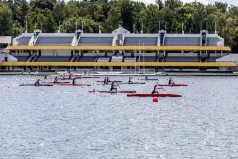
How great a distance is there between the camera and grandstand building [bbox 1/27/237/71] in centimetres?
16025

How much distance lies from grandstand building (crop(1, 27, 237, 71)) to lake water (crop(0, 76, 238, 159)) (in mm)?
90343

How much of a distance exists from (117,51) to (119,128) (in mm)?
128881

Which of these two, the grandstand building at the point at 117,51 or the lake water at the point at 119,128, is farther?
the grandstand building at the point at 117,51

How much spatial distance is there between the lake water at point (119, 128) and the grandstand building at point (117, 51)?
90343 mm

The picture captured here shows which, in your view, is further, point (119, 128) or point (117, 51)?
point (117, 51)

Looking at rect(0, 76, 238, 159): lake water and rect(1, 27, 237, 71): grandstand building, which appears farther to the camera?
rect(1, 27, 237, 71): grandstand building

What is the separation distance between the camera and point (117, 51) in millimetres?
171625

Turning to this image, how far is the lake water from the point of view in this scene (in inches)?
1344

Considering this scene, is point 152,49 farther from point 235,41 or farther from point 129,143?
point 129,143

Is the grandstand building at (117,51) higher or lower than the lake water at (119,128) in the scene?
higher

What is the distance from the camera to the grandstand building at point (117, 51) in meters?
160

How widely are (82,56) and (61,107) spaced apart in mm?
109934

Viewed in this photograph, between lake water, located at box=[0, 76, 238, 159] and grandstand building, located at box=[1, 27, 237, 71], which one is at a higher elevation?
grandstand building, located at box=[1, 27, 237, 71]

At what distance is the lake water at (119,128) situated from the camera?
1344 inches
